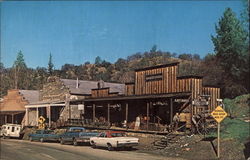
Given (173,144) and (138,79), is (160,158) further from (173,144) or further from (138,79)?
(138,79)

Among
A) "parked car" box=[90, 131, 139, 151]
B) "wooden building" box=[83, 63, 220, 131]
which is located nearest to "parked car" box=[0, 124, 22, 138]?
"wooden building" box=[83, 63, 220, 131]

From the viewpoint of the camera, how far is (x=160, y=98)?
2802 cm

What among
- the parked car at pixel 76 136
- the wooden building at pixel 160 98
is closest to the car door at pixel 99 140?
the parked car at pixel 76 136

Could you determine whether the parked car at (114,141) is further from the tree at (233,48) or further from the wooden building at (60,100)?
the wooden building at (60,100)

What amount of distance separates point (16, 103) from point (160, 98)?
27.6 meters

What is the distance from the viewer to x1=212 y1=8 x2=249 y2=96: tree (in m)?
14.2

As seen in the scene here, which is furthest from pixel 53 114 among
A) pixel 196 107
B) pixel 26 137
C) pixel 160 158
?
pixel 160 158

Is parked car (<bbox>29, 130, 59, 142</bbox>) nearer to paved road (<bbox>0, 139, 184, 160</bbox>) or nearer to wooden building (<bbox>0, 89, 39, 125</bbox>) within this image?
paved road (<bbox>0, 139, 184, 160</bbox>)

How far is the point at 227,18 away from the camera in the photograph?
16375mm

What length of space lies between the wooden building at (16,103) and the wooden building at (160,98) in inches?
542

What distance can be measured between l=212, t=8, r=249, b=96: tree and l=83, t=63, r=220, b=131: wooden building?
8.50 m

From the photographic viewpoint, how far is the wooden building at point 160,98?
82.7ft

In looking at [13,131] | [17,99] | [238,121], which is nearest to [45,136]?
[13,131]

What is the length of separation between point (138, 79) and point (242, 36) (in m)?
16.6
